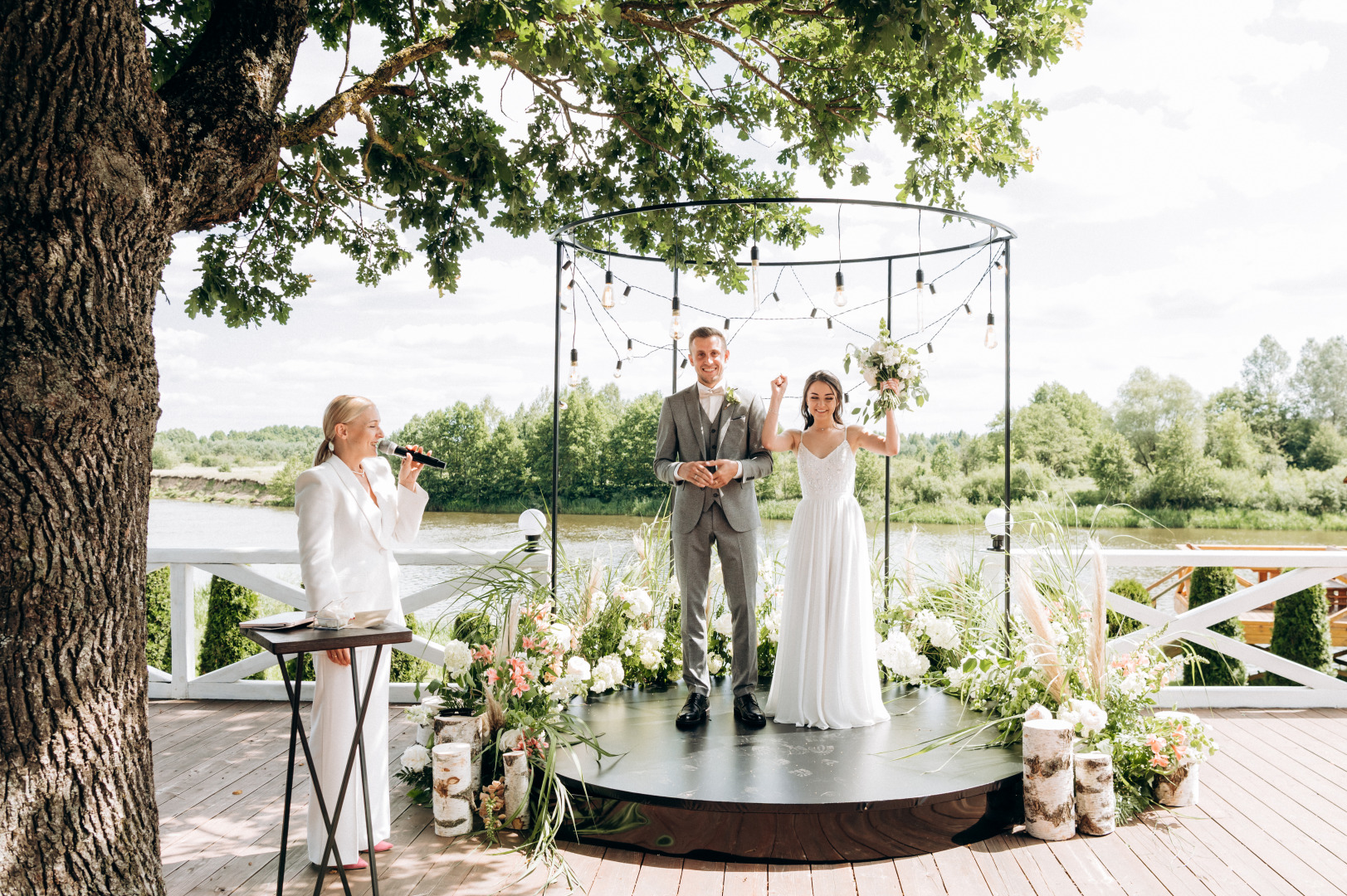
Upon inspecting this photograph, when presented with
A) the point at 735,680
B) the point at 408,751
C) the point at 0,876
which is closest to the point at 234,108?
the point at 0,876

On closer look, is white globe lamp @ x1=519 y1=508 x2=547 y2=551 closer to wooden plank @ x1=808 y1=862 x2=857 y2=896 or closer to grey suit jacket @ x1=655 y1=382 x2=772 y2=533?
grey suit jacket @ x1=655 y1=382 x2=772 y2=533

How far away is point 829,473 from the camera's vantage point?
428 centimetres

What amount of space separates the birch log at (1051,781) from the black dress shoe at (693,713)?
56.7 inches

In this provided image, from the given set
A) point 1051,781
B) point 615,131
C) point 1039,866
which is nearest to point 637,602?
point 1051,781

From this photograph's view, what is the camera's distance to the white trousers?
10.2 feet

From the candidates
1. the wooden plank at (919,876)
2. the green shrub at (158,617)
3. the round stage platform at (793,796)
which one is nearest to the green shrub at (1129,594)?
the round stage platform at (793,796)

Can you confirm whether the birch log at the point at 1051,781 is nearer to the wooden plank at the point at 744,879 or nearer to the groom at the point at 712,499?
the wooden plank at the point at 744,879

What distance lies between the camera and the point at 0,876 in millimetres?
2219

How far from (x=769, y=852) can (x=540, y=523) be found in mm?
2444

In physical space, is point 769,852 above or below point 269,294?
below

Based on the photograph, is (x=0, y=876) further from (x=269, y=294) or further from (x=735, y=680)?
(x=269, y=294)

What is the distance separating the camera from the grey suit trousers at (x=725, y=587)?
4.21 metres

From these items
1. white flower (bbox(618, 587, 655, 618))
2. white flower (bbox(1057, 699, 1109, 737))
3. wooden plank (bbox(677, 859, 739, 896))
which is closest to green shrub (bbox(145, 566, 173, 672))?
white flower (bbox(618, 587, 655, 618))

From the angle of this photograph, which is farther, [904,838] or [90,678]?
[904,838]
